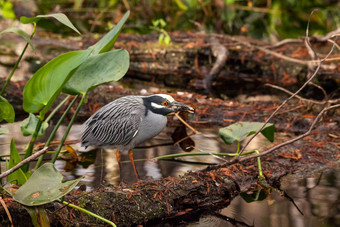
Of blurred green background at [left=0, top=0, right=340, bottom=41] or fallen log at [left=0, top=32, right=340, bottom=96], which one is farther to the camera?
blurred green background at [left=0, top=0, right=340, bottom=41]

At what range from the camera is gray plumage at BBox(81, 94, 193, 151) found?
11.5ft

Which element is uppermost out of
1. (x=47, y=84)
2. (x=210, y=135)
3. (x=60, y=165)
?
(x=47, y=84)

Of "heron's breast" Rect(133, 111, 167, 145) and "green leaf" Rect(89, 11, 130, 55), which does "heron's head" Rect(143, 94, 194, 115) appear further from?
"green leaf" Rect(89, 11, 130, 55)

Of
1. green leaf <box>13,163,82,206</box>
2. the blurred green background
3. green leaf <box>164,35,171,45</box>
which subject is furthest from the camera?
the blurred green background

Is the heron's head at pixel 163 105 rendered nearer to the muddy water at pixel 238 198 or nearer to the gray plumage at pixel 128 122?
the gray plumage at pixel 128 122

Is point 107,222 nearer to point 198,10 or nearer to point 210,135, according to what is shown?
point 210,135

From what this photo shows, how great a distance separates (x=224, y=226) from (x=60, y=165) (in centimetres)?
138

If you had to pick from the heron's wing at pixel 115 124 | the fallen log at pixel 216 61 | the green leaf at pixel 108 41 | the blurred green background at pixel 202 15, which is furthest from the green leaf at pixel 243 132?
the blurred green background at pixel 202 15

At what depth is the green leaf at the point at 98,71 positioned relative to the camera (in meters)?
2.67

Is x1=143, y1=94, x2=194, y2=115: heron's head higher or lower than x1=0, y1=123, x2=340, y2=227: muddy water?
higher

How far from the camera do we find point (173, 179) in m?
3.23

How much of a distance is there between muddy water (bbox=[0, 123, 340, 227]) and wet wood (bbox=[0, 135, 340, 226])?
0.37 ft

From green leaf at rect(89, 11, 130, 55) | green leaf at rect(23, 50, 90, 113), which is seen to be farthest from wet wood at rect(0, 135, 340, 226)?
green leaf at rect(89, 11, 130, 55)

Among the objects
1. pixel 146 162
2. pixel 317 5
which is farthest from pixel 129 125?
pixel 317 5
